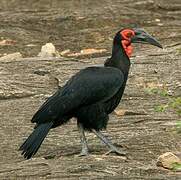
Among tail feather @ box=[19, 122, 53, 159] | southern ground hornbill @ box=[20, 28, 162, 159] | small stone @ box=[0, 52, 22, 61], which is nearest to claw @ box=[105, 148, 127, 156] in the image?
southern ground hornbill @ box=[20, 28, 162, 159]

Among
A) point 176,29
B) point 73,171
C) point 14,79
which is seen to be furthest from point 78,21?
point 73,171

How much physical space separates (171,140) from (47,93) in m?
2.54

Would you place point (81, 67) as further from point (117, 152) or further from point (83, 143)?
point (117, 152)

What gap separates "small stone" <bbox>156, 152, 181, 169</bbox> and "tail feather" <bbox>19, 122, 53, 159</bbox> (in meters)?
1.05

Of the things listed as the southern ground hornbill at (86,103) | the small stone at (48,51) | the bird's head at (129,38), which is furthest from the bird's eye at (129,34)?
the small stone at (48,51)

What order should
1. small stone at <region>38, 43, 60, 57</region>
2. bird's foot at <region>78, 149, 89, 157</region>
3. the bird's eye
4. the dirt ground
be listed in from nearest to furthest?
the dirt ground → bird's foot at <region>78, 149, 89, 157</region> → the bird's eye → small stone at <region>38, 43, 60, 57</region>

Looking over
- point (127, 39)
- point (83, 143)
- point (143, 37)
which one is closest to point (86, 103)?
point (83, 143)

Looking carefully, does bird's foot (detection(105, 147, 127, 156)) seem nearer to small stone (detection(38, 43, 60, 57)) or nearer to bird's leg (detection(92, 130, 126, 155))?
bird's leg (detection(92, 130, 126, 155))

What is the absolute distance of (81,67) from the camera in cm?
1045

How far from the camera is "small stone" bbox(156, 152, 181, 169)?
21.0ft

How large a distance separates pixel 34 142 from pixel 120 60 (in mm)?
1211

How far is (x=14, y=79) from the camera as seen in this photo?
994 cm

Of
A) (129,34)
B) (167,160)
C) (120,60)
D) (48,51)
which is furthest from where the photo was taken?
(48,51)

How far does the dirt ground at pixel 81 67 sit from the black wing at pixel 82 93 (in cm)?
41
